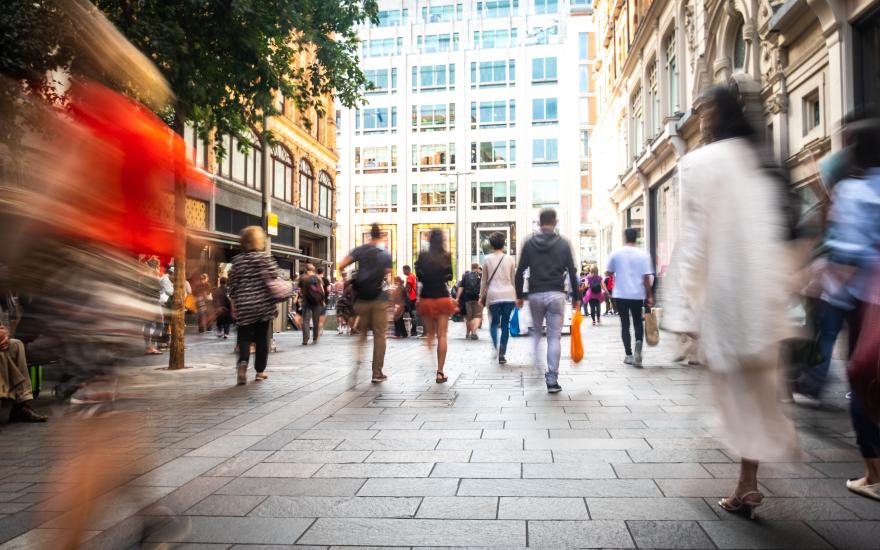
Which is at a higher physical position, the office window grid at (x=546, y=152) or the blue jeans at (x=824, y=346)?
the office window grid at (x=546, y=152)

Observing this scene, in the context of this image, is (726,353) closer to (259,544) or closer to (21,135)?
(259,544)

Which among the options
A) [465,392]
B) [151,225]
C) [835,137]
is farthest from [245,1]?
[835,137]

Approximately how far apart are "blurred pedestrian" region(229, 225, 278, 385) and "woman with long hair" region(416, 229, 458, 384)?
1.79m

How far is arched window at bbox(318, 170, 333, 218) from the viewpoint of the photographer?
123ft

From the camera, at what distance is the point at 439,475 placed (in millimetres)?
4168

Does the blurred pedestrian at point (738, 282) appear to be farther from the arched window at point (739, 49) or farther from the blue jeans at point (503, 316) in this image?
the arched window at point (739, 49)

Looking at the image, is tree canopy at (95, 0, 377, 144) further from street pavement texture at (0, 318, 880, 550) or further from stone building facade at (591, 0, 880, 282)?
stone building facade at (591, 0, 880, 282)

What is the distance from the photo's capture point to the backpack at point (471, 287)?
53.5 ft

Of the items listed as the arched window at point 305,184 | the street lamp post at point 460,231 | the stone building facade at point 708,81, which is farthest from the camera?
the street lamp post at point 460,231

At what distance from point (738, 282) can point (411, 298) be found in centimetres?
1451

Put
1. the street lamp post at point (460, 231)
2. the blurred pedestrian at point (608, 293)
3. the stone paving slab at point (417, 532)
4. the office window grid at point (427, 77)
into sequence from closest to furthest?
the stone paving slab at point (417, 532) < the blurred pedestrian at point (608, 293) < the street lamp post at point (460, 231) < the office window grid at point (427, 77)

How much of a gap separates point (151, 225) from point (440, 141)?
56076mm

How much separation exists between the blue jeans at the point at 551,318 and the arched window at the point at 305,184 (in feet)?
91.6

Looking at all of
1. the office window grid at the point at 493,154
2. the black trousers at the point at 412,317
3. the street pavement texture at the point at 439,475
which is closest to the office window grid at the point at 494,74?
the office window grid at the point at 493,154
